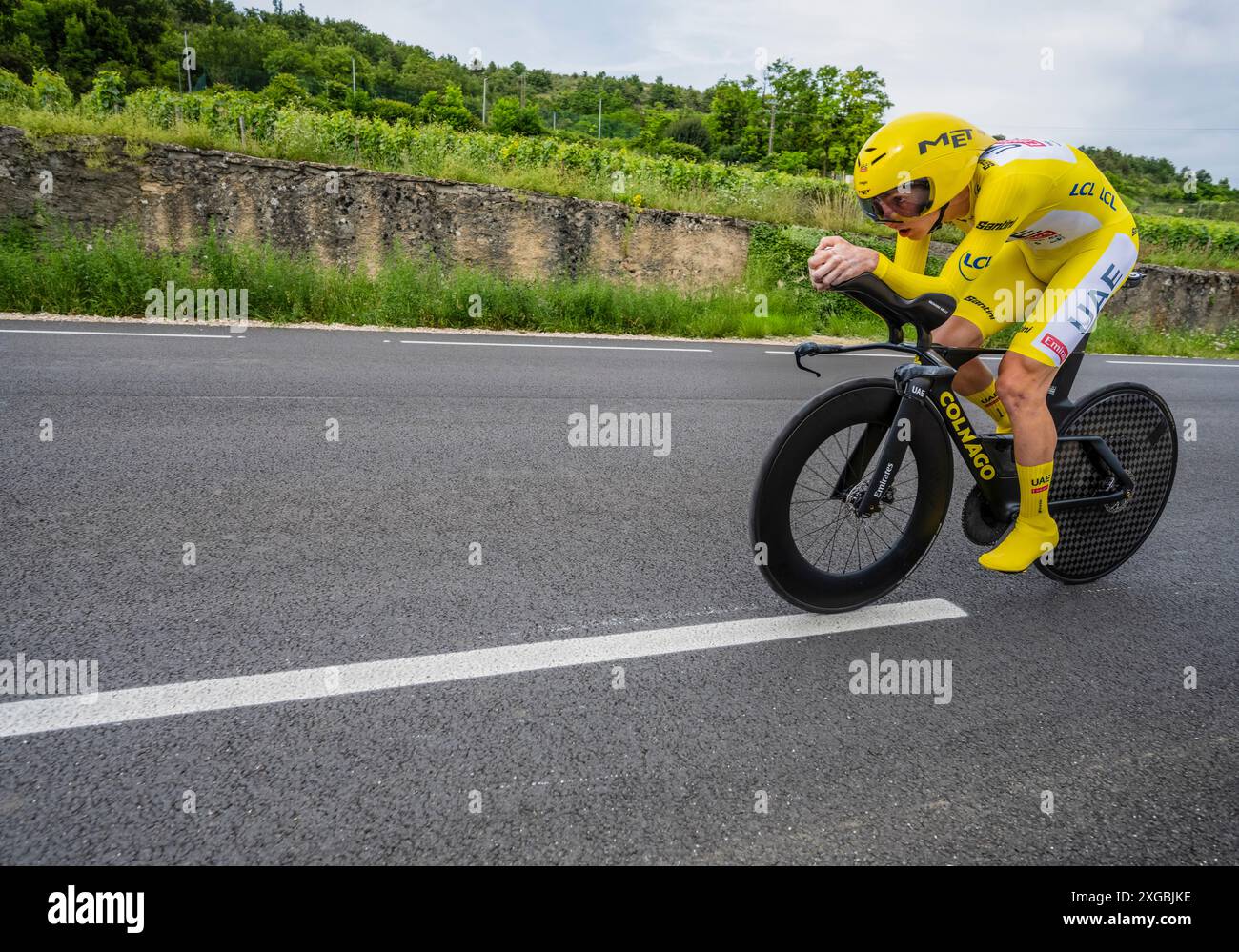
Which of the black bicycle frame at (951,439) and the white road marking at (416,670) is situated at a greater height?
the black bicycle frame at (951,439)

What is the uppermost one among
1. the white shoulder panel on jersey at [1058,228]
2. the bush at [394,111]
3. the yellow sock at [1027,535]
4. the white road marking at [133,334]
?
the bush at [394,111]

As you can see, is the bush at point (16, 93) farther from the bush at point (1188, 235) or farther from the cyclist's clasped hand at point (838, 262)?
the bush at point (1188, 235)

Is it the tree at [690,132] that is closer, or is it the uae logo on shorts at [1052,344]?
the uae logo on shorts at [1052,344]

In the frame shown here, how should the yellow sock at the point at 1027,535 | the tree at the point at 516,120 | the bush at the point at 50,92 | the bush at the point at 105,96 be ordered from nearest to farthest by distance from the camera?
the yellow sock at the point at 1027,535, the bush at the point at 105,96, the bush at the point at 50,92, the tree at the point at 516,120

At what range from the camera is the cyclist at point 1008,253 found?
9.09 feet

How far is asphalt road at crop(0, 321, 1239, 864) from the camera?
6.28 feet

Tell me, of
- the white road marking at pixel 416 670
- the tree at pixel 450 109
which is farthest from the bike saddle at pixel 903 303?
the tree at pixel 450 109

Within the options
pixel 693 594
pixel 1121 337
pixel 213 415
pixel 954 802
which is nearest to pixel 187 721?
pixel 693 594

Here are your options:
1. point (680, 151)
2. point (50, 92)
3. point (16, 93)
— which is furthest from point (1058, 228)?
point (680, 151)

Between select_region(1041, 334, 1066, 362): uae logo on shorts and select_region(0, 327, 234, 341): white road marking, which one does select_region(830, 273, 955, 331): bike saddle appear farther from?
select_region(0, 327, 234, 341): white road marking

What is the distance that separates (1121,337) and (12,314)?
18386 millimetres

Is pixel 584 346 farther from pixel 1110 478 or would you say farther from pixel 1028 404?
pixel 1028 404

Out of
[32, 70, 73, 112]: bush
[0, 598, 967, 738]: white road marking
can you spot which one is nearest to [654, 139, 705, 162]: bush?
[32, 70, 73, 112]: bush

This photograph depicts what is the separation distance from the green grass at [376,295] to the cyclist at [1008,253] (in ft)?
29.8
